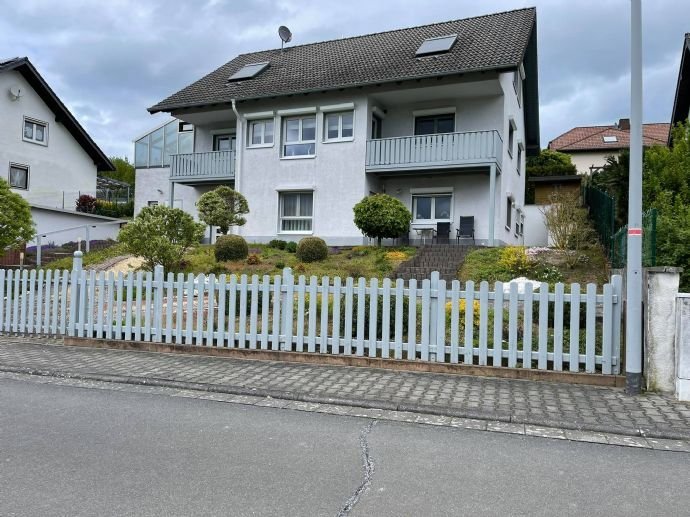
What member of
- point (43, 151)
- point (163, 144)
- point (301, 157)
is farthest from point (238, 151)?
point (43, 151)

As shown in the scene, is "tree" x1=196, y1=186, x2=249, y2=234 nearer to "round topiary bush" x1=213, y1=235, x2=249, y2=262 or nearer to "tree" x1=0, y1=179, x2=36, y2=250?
"round topiary bush" x1=213, y1=235, x2=249, y2=262

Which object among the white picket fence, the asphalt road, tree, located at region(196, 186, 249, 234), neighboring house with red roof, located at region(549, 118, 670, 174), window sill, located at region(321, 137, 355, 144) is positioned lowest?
the asphalt road

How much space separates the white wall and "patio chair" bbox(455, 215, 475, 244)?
2117 cm

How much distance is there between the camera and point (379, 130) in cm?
2188

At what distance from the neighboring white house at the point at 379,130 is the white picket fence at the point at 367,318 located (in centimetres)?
1146

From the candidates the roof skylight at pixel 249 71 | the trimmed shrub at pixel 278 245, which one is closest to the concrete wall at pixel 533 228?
the trimmed shrub at pixel 278 245

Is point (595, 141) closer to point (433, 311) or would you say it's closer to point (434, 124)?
point (434, 124)

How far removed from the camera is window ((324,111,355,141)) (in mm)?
20938

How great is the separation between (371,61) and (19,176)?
1937 cm

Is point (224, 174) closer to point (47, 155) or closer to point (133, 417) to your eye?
point (47, 155)

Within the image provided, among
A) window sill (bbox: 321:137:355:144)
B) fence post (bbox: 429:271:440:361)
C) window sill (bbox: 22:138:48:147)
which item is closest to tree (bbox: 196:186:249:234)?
window sill (bbox: 321:137:355:144)

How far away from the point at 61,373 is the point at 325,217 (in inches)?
567

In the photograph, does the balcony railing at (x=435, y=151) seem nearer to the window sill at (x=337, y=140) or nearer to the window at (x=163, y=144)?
the window sill at (x=337, y=140)

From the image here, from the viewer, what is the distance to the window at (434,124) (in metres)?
21.0
